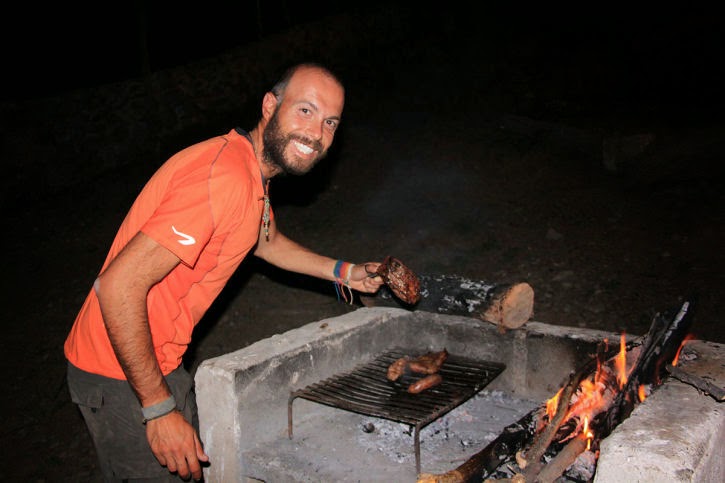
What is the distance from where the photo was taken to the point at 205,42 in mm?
12914

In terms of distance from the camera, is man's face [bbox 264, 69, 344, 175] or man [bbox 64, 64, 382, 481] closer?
man [bbox 64, 64, 382, 481]

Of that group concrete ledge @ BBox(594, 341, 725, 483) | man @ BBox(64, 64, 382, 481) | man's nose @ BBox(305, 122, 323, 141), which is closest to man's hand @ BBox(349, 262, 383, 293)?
man @ BBox(64, 64, 382, 481)

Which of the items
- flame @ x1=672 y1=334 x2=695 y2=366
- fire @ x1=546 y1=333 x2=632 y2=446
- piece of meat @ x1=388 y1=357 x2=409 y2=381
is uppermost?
flame @ x1=672 y1=334 x2=695 y2=366

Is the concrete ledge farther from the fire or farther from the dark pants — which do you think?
the dark pants

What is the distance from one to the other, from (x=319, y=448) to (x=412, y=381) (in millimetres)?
738

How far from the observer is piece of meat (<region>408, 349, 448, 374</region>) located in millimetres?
3840

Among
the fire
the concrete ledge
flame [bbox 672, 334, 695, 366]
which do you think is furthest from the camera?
flame [bbox 672, 334, 695, 366]

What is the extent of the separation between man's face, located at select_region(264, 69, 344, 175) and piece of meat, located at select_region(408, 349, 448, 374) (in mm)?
1590

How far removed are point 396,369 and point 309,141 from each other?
1.68 meters

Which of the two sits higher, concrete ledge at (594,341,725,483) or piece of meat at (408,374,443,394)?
concrete ledge at (594,341,725,483)

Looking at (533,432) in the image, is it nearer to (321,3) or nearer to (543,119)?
(543,119)

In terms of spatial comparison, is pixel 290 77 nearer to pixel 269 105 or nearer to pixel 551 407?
pixel 269 105

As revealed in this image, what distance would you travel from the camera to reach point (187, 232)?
7.88 feet

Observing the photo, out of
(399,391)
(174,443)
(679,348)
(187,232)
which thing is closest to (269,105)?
(187,232)
